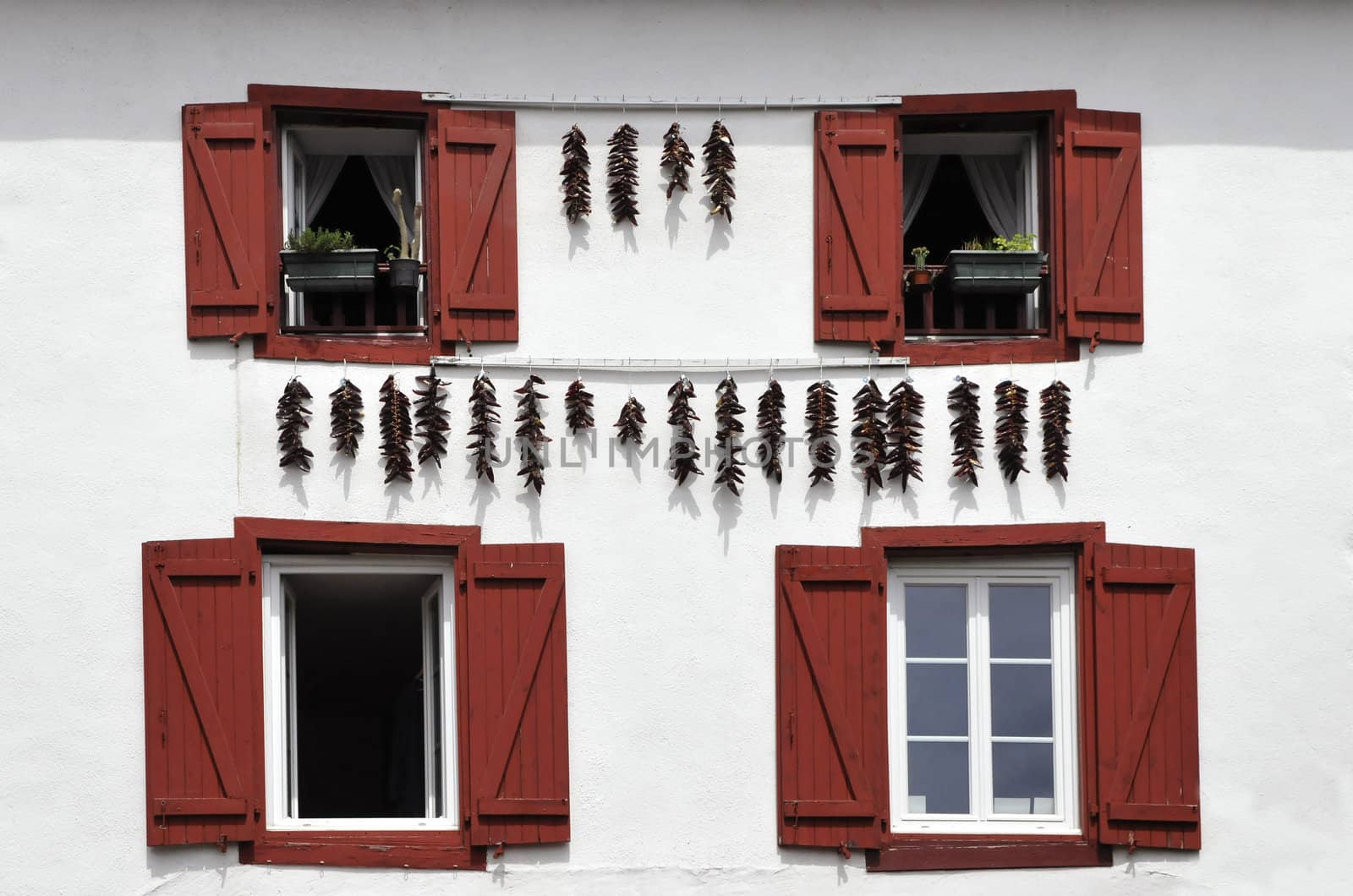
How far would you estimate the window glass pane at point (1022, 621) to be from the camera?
32.2 feet

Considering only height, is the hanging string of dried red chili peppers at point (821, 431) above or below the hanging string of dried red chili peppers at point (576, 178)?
below

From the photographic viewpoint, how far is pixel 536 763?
30.8 ft

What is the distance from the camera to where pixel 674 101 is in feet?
32.6

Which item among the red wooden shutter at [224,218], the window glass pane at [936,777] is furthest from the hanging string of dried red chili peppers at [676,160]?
the window glass pane at [936,777]

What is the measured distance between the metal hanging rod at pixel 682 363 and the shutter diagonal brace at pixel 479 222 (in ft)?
0.91

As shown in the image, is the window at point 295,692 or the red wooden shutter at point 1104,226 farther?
the red wooden shutter at point 1104,226

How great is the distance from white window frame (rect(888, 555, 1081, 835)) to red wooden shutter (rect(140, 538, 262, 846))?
3232 millimetres

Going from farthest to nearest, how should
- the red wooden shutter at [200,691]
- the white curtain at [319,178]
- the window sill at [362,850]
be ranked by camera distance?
the white curtain at [319,178] → the window sill at [362,850] → the red wooden shutter at [200,691]

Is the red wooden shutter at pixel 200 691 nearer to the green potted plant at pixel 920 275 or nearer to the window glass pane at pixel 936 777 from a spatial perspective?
the window glass pane at pixel 936 777

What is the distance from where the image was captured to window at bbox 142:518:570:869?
9227 millimetres

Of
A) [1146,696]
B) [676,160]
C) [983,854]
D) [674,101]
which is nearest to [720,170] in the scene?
[676,160]

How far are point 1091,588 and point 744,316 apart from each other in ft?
7.43

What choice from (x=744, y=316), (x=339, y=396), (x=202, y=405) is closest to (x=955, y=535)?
(x=744, y=316)

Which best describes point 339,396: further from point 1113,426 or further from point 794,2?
point 1113,426
